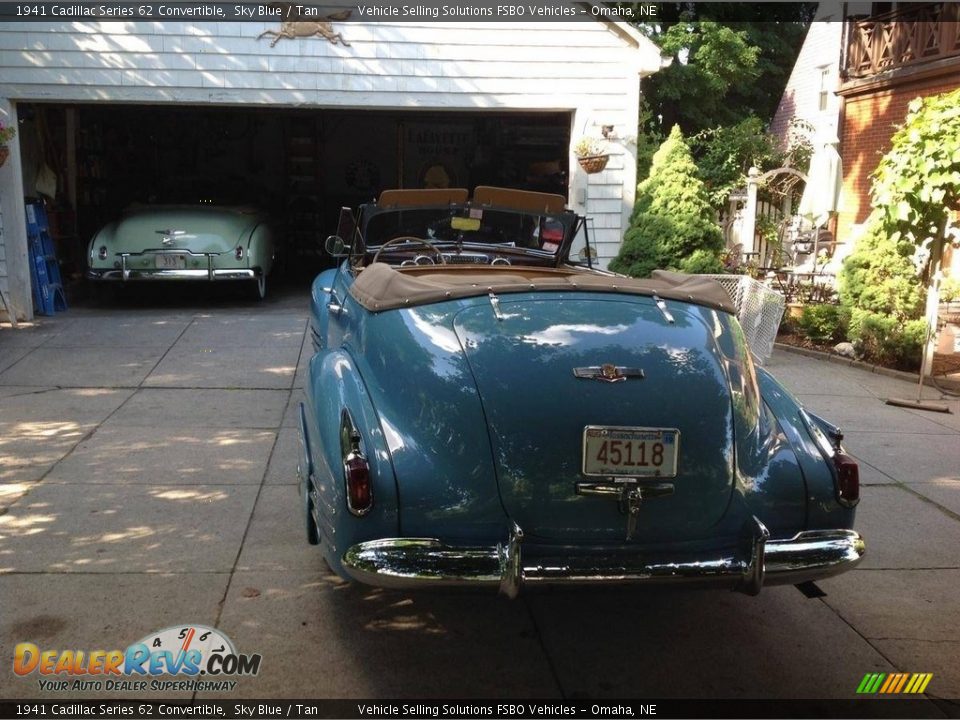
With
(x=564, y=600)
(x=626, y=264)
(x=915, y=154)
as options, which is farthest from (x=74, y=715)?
(x=626, y=264)

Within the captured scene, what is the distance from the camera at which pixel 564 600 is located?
4.06 metres

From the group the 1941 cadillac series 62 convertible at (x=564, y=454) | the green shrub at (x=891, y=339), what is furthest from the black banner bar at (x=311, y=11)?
the 1941 cadillac series 62 convertible at (x=564, y=454)

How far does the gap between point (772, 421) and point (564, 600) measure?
122 cm

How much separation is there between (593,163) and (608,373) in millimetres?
8307

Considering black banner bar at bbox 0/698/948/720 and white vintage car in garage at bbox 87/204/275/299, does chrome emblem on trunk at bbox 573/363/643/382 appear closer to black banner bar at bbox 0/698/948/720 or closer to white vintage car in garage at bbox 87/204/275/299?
black banner bar at bbox 0/698/948/720

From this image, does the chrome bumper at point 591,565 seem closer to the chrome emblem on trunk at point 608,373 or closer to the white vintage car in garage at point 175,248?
the chrome emblem on trunk at point 608,373

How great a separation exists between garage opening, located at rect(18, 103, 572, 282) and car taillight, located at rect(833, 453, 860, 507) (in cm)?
1220

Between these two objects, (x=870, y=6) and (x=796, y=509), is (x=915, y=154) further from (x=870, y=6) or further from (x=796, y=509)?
(x=870, y=6)

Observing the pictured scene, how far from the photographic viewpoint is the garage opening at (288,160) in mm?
15031

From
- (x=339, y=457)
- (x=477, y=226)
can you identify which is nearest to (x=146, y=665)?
(x=339, y=457)

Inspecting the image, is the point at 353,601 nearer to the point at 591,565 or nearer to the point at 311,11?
the point at 591,565

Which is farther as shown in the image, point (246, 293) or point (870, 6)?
point (870, 6)

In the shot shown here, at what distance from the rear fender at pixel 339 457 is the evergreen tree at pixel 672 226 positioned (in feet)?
24.6

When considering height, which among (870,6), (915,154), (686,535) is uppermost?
(870,6)
